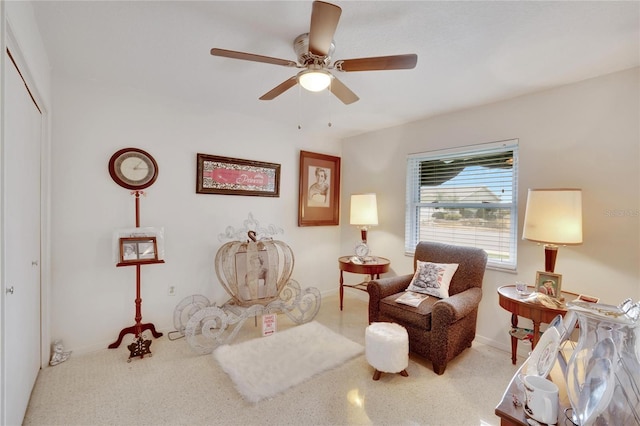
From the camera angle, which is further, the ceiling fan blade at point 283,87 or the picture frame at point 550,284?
the picture frame at point 550,284

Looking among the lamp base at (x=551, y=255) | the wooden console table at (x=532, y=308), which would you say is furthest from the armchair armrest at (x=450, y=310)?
Result: the lamp base at (x=551, y=255)

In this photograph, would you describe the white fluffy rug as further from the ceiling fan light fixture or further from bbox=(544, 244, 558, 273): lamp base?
the ceiling fan light fixture

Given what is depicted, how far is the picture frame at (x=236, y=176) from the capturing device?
10.4 feet

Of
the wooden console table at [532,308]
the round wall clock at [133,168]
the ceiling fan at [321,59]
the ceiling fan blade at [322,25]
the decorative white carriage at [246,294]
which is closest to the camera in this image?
the ceiling fan blade at [322,25]

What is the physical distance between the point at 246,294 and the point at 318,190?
180 centimetres

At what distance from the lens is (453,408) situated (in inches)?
76.7

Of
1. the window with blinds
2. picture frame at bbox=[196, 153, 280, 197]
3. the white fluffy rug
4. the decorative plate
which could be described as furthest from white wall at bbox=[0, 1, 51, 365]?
the window with blinds

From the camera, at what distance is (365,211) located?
12.1 feet

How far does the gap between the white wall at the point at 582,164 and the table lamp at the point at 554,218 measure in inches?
15.8

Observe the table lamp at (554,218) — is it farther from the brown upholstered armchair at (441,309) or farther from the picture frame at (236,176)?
the picture frame at (236,176)

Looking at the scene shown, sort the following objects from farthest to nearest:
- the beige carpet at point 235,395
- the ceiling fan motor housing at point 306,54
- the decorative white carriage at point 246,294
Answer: the decorative white carriage at point 246,294 → the beige carpet at point 235,395 → the ceiling fan motor housing at point 306,54

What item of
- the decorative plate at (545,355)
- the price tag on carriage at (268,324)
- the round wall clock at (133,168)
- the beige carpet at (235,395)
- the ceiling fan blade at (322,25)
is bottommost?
the beige carpet at (235,395)

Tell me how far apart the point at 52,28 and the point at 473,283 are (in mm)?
3697

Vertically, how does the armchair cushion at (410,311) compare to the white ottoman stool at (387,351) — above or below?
above
